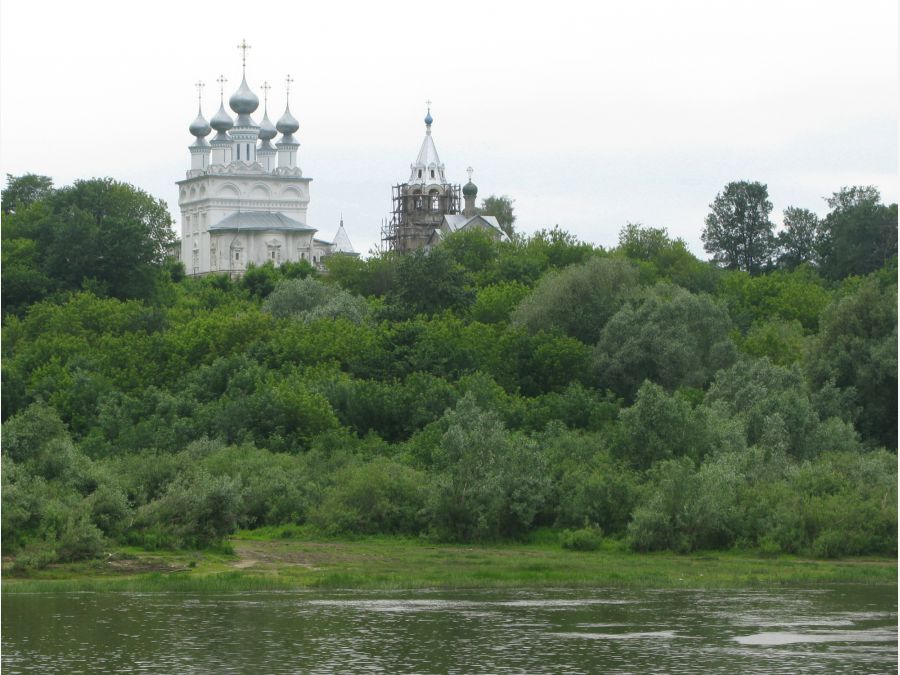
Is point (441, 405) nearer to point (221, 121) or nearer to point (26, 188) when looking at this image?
point (26, 188)

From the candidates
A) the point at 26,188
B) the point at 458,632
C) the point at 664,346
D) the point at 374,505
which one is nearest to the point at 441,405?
the point at 664,346

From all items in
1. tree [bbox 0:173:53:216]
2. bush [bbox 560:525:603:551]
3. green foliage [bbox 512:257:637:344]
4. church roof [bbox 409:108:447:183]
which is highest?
church roof [bbox 409:108:447:183]

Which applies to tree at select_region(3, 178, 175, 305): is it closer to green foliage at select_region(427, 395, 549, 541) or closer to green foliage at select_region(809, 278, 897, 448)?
green foliage at select_region(809, 278, 897, 448)

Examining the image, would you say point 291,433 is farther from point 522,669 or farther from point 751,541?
point 522,669

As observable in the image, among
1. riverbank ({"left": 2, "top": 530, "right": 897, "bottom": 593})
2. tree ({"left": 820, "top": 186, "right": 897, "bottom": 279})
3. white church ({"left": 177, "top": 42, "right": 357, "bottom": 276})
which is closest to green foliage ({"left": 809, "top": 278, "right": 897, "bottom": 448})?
riverbank ({"left": 2, "top": 530, "right": 897, "bottom": 593})

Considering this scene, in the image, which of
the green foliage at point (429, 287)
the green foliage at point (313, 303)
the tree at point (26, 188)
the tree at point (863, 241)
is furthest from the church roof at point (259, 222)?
the green foliage at point (429, 287)

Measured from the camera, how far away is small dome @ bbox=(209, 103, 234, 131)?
406 ft

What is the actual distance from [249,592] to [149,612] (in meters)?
3.07

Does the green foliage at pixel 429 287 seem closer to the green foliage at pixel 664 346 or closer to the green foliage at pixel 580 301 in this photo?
the green foliage at pixel 580 301

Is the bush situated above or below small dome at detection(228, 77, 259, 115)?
below

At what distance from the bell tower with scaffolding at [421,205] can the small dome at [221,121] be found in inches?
485

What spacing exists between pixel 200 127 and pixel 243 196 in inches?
235

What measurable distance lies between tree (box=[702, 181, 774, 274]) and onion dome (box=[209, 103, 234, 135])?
36.0m

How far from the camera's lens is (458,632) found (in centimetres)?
2809
